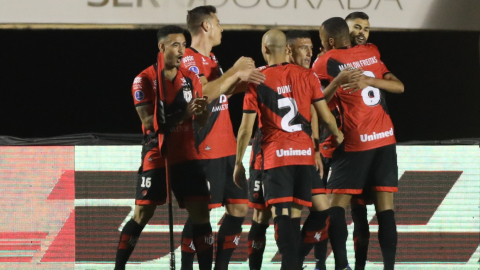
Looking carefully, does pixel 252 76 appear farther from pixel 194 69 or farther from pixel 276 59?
pixel 194 69

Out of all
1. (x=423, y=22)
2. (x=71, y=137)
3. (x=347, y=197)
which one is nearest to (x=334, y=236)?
(x=347, y=197)

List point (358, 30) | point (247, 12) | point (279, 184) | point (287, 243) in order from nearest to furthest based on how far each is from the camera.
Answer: point (287, 243), point (279, 184), point (358, 30), point (247, 12)

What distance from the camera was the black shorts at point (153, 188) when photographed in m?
5.07

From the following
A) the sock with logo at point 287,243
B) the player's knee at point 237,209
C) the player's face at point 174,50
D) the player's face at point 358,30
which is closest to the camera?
the sock with logo at point 287,243

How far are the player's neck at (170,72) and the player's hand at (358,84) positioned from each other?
1203 millimetres

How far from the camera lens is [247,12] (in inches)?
278

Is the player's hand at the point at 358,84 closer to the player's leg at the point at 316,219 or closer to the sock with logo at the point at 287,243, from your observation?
the player's leg at the point at 316,219

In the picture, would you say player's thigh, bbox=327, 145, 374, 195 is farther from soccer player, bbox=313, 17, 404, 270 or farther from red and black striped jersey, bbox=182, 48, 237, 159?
red and black striped jersey, bbox=182, 48, 237, 159

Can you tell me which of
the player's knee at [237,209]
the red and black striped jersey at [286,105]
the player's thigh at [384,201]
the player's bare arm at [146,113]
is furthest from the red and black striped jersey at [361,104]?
the player's bare arm at [146,113]

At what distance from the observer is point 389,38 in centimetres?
773

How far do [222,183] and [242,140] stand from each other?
1.62 feet

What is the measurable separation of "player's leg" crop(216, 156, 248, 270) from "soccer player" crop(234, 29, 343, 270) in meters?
0.39

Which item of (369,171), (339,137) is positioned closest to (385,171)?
(369,171)

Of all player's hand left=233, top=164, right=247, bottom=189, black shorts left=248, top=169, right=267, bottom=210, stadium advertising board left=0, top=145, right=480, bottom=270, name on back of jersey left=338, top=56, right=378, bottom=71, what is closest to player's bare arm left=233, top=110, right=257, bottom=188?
player's hand left=233, top=164, right=247, bottom=189
